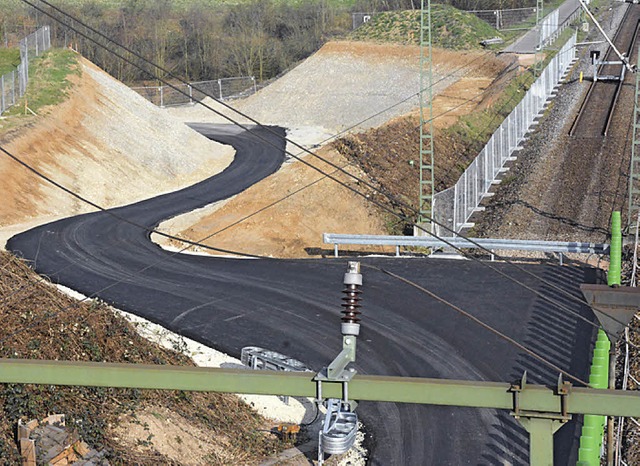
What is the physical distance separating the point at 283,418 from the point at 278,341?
3.69m

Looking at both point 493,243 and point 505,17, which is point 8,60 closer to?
point 493,243

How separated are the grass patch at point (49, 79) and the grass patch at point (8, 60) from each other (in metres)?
3.47

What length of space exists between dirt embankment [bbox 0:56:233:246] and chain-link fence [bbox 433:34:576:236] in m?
14.6

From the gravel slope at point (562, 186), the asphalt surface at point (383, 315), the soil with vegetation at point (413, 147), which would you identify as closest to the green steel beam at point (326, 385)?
the asphalt surface at point (383, 315)

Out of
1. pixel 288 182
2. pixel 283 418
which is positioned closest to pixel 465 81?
pixel 288 182

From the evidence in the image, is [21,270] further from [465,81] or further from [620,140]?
[465,81]

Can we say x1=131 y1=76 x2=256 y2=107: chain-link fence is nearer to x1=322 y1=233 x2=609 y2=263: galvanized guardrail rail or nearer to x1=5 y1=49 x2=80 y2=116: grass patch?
x1=5 y1=49 x2=80 y2=116: grass patch

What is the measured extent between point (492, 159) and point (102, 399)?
27441 millimetres

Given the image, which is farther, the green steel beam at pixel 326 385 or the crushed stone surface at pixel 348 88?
the crushed stone surface at pixel 348 88

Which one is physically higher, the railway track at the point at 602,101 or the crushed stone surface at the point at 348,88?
the railway track at the point at 602,101

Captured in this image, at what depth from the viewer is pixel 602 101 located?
54594 millimetres

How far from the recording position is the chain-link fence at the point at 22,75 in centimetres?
4632

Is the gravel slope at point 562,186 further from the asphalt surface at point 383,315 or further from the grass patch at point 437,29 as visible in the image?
the grass patch at point 437,29

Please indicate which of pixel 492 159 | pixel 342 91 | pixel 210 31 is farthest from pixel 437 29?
pixel 492 159
